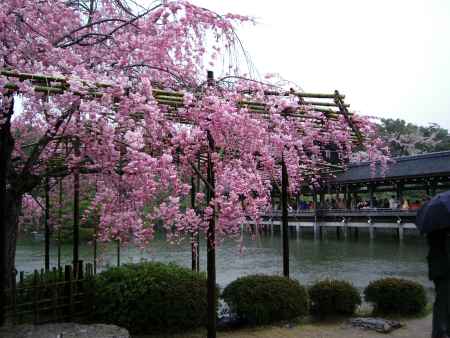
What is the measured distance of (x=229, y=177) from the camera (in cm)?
482

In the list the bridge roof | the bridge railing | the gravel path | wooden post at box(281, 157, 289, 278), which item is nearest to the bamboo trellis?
wooden post at box(281, 157, 289, 278)

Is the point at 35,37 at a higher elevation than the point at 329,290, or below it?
higher

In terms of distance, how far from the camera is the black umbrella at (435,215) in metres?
4.56

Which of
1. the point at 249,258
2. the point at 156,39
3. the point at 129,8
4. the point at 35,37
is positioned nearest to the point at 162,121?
the point at 156,39

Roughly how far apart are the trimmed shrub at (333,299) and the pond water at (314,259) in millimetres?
4194

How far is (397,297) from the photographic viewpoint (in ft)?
24.3

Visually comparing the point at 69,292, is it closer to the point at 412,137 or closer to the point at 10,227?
the point at 10,227

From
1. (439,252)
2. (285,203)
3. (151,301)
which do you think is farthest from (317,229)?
(439,252)

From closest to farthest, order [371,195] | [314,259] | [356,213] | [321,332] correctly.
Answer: [321,332], [314,259], [356,213], [371,195]

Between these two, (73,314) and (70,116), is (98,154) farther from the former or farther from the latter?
(73,314)

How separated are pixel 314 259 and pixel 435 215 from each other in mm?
13840

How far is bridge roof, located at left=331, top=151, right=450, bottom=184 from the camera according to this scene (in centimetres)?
2408

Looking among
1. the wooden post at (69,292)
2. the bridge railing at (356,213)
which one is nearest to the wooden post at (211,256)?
the wooden post at (69,292)

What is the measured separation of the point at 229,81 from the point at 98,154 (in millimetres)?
1695
